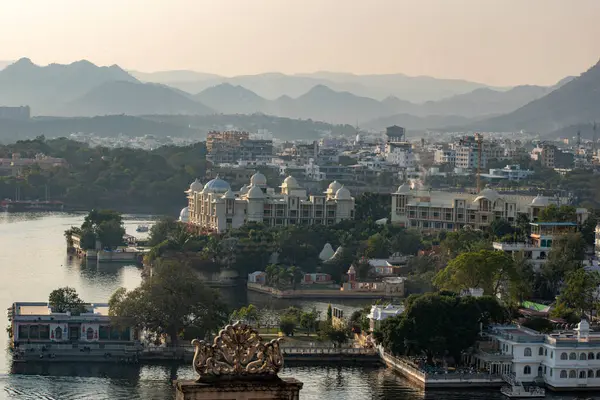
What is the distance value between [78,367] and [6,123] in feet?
333

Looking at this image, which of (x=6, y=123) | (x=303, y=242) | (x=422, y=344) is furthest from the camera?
(x=6, y=123)

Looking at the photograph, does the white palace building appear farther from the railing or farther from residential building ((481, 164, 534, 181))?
residential building ((481, 164, 534, 181))

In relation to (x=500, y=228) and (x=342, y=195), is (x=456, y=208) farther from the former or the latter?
(x=500, y=228)

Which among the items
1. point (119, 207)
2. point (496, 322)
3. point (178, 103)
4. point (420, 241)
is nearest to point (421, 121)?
point (178, 103)

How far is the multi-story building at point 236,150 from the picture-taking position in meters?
68.2

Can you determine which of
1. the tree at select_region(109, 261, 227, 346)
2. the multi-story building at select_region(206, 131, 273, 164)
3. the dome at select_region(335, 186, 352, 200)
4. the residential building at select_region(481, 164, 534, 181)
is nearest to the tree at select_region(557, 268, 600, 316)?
the tree at select_region(109, 261, 227, 346)

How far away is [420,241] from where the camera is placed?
3350 centimetres

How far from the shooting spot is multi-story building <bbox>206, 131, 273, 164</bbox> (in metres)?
68.2

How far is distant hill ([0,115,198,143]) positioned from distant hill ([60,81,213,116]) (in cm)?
4753

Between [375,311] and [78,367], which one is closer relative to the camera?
[78,367]

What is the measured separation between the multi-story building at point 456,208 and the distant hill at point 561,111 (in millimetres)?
105284

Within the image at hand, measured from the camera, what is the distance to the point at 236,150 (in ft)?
229

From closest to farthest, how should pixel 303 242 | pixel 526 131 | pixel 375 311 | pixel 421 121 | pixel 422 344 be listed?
pixel 422 344 → pixel 375 311 → pixel 303 242 → pixel 526 131 → pixel 421 121

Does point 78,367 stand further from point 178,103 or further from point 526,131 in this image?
point 178,103
